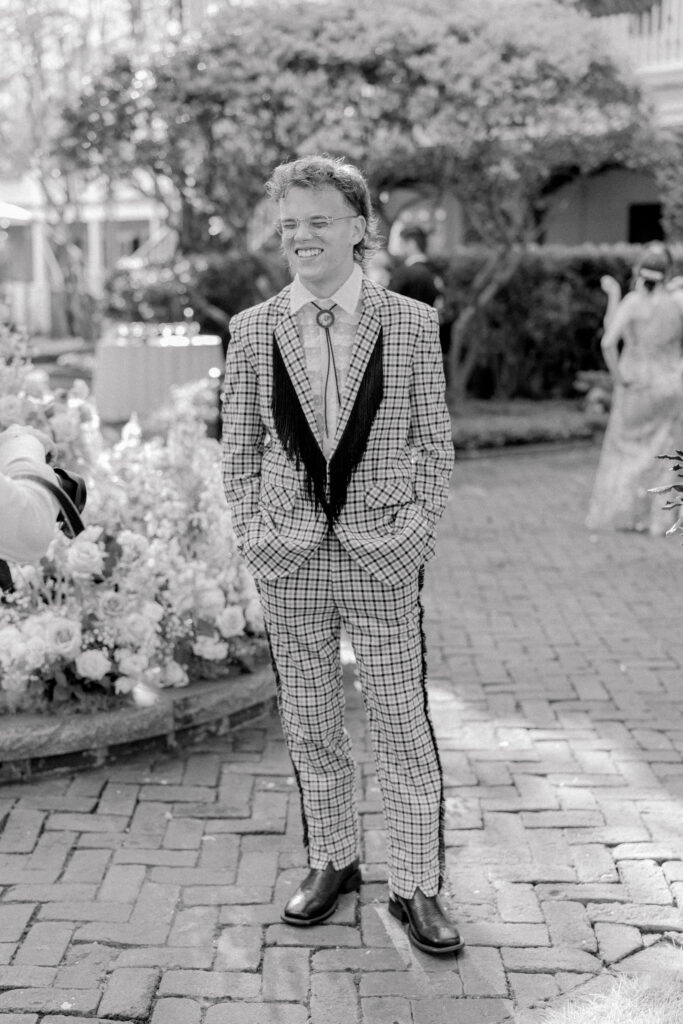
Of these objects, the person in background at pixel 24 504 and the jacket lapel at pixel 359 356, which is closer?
the person in background at pixel 24 504

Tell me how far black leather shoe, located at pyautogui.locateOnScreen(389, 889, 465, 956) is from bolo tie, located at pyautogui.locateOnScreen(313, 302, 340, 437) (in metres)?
1.24

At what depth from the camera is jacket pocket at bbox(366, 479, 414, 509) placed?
3124mm

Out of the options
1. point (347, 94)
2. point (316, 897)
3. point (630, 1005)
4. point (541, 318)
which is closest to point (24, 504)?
point (316, 897)

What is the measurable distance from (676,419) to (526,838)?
5362 mm

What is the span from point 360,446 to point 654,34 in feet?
57.1

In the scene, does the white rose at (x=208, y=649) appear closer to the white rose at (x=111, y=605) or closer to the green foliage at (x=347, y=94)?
the white rose at (x=111, y=605)

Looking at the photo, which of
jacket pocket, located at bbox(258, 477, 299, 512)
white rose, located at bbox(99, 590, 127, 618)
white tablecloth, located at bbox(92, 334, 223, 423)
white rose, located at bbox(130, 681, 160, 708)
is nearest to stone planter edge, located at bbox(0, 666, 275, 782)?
white rose, located at bbox(130, 681, 160, 708)

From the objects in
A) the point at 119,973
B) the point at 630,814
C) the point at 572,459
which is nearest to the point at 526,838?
the point at 630,814

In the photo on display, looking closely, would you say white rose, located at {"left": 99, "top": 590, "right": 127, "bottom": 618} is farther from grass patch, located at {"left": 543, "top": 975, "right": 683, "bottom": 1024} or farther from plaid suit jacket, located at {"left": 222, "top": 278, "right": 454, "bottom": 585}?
grass patch, located at {"left": 543, "top": 975, "right": 683, "bottom": 1024}

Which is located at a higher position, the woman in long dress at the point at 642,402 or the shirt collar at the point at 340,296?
the shirt collar at the point at 340,296

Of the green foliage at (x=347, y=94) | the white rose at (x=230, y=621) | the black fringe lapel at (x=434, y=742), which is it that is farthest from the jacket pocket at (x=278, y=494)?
the green foliage at (x=347, y=94)

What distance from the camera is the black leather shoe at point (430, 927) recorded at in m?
3.27

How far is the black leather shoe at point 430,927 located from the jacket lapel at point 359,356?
1.20m

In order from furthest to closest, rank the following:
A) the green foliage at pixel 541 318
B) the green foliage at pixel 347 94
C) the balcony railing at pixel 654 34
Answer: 1. the balcony railing at pixel 654 34
2. the green foliage at pixel 541 318
3. the green foliage at pixel 347 94
